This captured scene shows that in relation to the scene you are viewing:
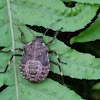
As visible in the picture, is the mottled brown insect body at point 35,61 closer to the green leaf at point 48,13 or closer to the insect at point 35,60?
the insect at point 35,60

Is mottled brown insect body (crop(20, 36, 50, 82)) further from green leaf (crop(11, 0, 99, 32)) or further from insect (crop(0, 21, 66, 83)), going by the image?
green leaf (crop(11, 0, 99, 32))

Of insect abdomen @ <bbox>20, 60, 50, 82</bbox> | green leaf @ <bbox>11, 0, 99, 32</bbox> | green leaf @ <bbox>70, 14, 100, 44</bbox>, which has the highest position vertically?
green leaf @ <bbox>11, 0, 99, 32</bbox>

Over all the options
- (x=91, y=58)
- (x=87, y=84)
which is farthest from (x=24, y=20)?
(x=87, y=84)

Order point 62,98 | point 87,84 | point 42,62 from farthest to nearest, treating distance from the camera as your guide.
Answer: point 87,84 < point 42,62 < point 62,98

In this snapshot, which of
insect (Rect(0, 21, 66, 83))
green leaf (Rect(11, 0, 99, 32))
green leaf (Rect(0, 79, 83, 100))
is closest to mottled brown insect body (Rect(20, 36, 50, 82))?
insect (Rect(0, 21, 66, 83))

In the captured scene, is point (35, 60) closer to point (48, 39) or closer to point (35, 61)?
point (35, 61)

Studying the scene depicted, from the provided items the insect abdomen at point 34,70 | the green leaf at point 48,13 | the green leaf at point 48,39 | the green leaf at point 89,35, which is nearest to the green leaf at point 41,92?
the green leaf at point 48,39

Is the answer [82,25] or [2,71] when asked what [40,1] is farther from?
[2,71]
